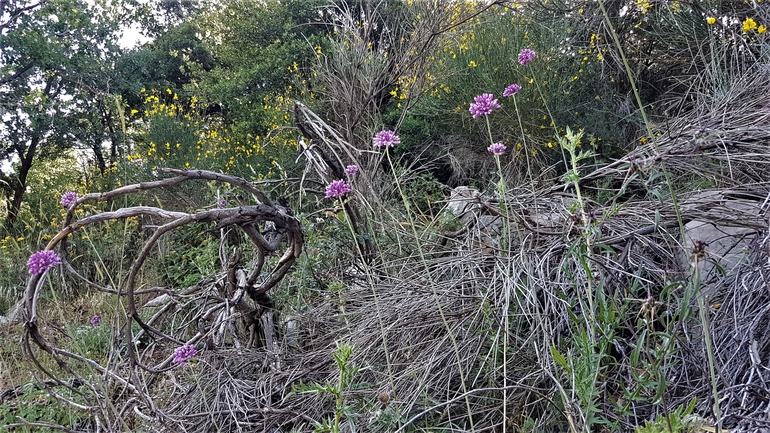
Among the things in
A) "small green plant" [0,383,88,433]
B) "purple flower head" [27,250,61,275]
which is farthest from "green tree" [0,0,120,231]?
"purple flower head" [27,250,61,275]

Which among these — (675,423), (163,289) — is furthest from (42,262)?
(675,423)

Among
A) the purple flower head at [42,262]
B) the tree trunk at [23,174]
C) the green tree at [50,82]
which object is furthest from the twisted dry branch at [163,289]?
the tree trunk at [23,174]

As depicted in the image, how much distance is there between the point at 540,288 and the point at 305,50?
7.26 meters

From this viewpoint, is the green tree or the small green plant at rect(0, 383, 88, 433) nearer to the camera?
the small green plant at rect(0, 383, 88, 433)

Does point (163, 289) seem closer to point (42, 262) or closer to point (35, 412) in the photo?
point (42, 262)

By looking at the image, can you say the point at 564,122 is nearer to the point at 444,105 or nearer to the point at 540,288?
the point at 444,105

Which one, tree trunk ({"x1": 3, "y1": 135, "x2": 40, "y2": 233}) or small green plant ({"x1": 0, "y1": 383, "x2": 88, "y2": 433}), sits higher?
tree trunk ({"x1": 3, "y1": 135, "x2": 40, "y2": 233})

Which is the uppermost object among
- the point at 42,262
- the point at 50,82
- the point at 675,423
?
the point at 50,82

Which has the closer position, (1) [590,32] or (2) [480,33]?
(1) [590,32]

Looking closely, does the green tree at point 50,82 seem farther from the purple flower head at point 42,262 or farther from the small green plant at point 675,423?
the small green plant at point 675,423

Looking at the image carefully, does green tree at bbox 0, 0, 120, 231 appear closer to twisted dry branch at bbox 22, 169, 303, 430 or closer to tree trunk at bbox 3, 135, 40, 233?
tree trunk at bbox 3, 135, 40, 233

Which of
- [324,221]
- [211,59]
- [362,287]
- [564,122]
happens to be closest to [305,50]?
[211,59]

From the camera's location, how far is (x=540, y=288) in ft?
5.17

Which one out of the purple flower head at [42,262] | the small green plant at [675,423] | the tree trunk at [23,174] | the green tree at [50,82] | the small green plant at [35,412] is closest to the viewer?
the small green plant at [675,423]
